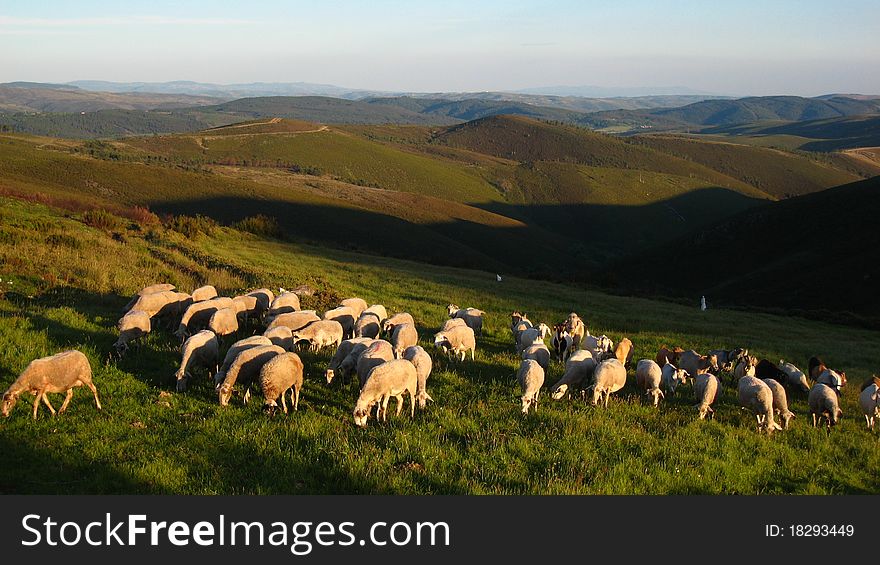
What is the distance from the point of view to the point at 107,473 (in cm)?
809

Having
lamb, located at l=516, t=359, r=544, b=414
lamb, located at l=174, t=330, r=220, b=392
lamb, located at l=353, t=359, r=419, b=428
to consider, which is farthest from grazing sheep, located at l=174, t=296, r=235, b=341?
lamb, located at l=516, t=359, r=544, b=414

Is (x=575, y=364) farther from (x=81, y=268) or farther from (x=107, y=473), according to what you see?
(x=81, y=268)

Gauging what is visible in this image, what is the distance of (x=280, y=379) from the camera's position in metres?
11.1

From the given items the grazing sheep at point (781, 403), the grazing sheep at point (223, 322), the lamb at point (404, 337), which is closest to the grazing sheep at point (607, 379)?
the grazing sheep at point (781, 403)

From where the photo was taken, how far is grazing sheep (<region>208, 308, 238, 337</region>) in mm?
15398

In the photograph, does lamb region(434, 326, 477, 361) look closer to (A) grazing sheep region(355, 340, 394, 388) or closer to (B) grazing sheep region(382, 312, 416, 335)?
(B) grazing sheep region(382, 312, 416, 335)

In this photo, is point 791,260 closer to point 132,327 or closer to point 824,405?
point 824,405

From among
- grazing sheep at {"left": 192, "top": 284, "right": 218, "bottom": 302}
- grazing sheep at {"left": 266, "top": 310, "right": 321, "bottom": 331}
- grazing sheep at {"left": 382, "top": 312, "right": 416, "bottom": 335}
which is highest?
grazing sheep at {"left": 192, "top": 284, "right": 218, "bottom": 302}

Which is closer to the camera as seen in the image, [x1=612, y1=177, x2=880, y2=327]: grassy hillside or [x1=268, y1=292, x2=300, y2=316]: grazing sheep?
[x1=268, y1=292, x2=300, y2=316]: grazing sheep

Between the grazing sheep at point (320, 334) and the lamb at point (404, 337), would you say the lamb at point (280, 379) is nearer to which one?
the grazing sheep at point (320, 334)

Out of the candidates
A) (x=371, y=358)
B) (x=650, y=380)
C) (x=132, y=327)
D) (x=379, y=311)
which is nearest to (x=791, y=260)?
(x=650, y=380)

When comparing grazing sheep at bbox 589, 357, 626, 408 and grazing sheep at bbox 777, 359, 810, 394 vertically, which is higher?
grazing sheep at bbox 589, 357, 626, 408

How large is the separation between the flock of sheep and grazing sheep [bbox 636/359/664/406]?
0.03m

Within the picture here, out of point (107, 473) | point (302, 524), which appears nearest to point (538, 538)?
point (302, 524)
